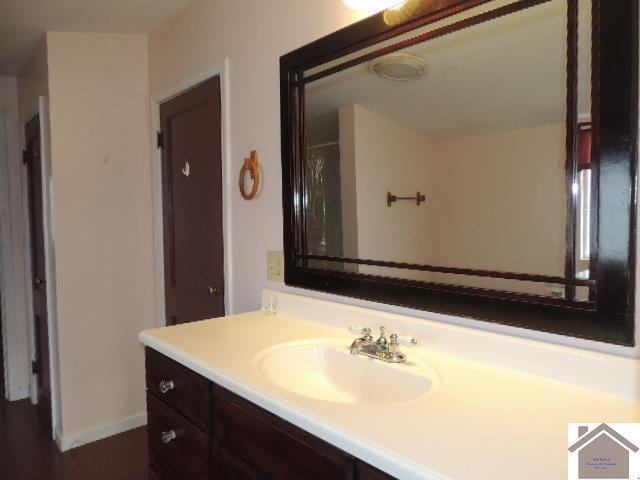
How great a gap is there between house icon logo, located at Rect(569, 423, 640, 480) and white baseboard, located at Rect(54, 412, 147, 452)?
2.57 m

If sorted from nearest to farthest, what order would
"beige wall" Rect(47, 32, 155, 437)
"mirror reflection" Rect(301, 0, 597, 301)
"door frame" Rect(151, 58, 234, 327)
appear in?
1. "mirror reflection" Rect(301, 0, 597, 301)
2. "door frame" Rect(151, 58, 234, 327)
3. "beige wall" Rect(47, 32, 155, 437)

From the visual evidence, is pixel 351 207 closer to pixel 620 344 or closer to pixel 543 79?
pixel 543 79

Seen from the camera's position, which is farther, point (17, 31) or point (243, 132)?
point (17, 31)

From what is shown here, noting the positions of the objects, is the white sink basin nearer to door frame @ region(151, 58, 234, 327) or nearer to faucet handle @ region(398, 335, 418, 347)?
faucet handle @ region(398, 335, 418, 347)

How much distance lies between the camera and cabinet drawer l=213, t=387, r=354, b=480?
0.84m

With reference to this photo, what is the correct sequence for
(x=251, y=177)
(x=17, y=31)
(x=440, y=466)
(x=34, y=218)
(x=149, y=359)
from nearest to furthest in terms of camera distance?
(x=440, y=466), (x=149, y=359), (x=251, y=177), (x=17, y=31), (x=34, y=218)

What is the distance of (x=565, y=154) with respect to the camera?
999 millimetres

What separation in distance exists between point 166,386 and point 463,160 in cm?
106

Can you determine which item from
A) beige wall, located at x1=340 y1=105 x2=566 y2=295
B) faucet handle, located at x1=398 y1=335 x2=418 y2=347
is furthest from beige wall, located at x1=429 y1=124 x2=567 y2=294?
faucet handle, located at x1=398 y1=335 x2=418 y2=347

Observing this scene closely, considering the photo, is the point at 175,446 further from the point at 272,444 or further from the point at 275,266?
the point at 275,266

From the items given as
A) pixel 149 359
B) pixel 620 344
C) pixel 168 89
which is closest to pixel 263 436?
pixel 149 359

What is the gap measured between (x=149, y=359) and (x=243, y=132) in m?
0.99

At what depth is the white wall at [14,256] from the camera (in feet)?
10.5

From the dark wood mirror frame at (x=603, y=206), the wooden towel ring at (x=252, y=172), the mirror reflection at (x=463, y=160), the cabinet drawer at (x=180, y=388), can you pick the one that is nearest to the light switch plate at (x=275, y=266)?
the mirror reflection at (x=463, y=160)
